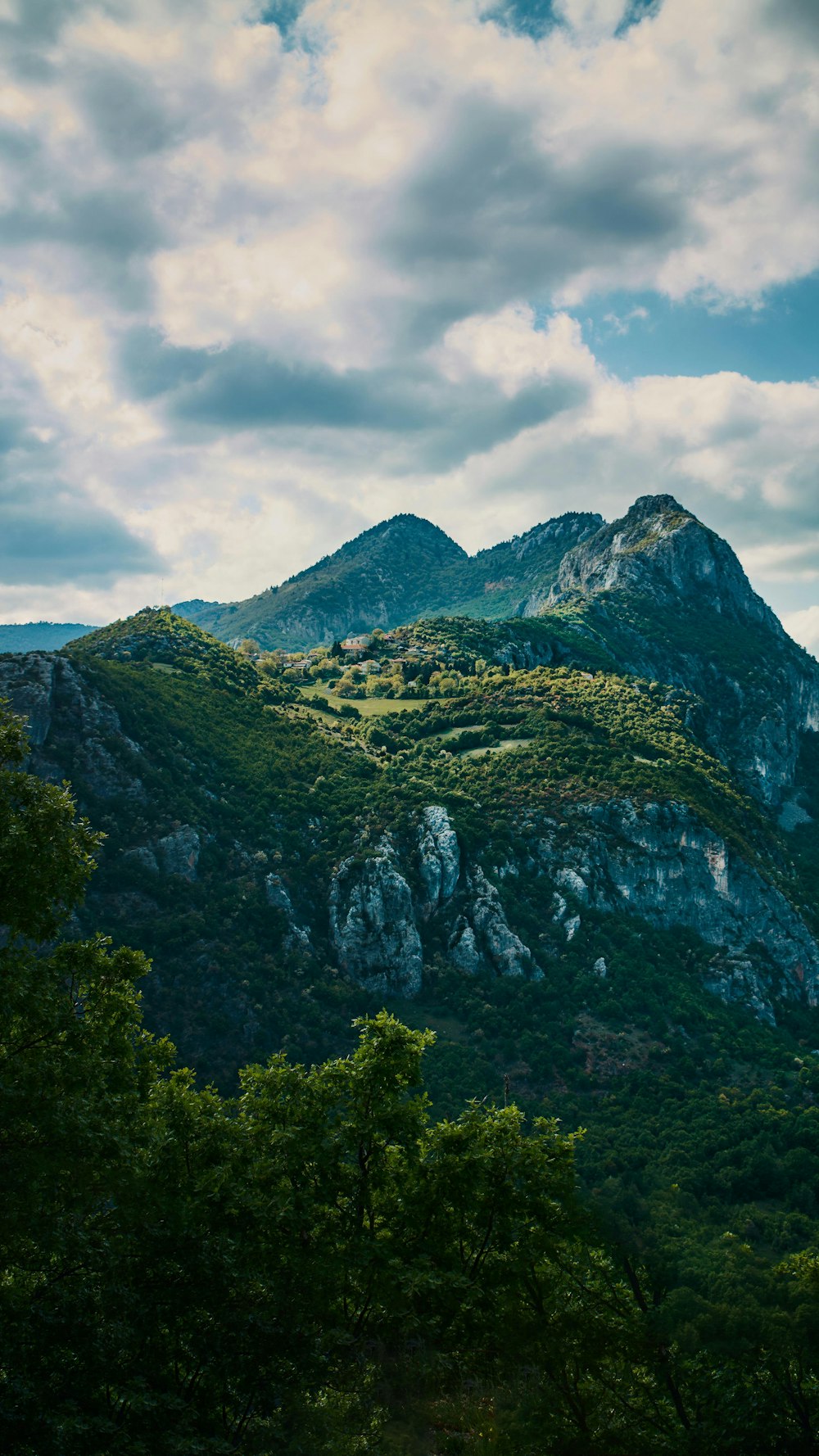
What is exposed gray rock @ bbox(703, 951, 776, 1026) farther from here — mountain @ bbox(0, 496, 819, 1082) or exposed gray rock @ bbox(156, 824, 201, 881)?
exposed gray rock @ bbox(156, 824, 201, 881)

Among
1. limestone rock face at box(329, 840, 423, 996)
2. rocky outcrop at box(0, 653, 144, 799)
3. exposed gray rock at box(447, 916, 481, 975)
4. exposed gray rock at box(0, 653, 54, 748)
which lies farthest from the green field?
exposed gray rock at box(0, 653, 54, 748)

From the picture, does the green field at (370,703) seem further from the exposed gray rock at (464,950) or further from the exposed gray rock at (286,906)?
the exposed gray rock at (464,950)

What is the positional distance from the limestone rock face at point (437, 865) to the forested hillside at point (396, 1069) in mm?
510

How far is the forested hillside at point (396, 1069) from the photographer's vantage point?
19078 mm

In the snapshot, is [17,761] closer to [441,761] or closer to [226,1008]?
[226,1008]

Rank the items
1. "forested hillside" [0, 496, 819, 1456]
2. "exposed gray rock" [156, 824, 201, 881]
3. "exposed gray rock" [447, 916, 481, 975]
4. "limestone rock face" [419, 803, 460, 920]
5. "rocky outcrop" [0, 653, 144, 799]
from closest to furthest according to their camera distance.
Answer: "forested hillside" [0, 496, 819, 1456]
"rocky outcrop" [0, 653, 144, 799]
"exposed gray rock" [156, 824, 201, 881]
"exposed gray rock" [447, 916, 481, 975]
"limestone rock face" [419, 803, 460, 920]

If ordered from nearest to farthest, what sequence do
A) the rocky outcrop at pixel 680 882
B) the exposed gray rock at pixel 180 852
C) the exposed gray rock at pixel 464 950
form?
the exposed gray rock at pixel 180 852 → the exposed gray rock at pixel 464 950 → the rocky outcrop at pixel 680 882

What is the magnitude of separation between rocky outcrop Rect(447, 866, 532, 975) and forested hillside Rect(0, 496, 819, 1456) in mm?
488

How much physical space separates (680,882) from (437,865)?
4366 centimetres

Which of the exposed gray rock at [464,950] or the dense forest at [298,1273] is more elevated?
the dense forest at [298,1273]

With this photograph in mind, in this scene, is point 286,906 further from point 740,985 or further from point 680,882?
point 740,985

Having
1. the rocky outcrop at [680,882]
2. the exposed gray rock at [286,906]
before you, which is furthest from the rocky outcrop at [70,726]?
the rocky outcrop at [680,882]

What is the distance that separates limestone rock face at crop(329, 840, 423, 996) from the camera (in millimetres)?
112688

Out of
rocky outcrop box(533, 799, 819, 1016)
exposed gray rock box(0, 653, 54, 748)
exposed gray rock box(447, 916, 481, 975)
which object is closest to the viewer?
exposed gray rock box(0, 653, 54, 748)
